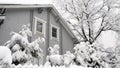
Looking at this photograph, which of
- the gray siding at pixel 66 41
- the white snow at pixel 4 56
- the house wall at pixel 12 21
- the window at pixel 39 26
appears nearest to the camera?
the white snow at pixel 4 56

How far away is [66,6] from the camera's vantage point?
83.8ft

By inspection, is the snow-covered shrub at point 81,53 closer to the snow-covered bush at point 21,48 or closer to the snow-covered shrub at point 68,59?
the snow-covered shrub at point 68,59

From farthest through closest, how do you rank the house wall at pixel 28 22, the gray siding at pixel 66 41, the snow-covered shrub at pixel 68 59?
the gray siding at pixel 66 41
the house wall at pixel 28 22
the snow-covered shrub at pixel 68 59

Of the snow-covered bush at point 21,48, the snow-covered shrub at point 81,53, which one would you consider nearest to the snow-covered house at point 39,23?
the snow-covered bush at point 21,48

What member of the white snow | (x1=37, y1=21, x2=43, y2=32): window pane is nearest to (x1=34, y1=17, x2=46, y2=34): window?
(x1=37, y1=21, x2=43, y2=32): window pane

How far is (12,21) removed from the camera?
1570cm

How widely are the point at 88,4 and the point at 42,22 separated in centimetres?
797

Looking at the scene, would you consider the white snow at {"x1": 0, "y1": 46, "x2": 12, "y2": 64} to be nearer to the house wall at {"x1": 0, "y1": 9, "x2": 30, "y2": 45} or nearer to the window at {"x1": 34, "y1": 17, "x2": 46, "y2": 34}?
the house wall at {"x1": 0, "y1": 9, "x2": 30, "y2": 45}

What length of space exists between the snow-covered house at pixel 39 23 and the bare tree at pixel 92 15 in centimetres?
321

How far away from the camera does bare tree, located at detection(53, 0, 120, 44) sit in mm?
24156

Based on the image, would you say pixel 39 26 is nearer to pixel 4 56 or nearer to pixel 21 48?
pixel 21 48

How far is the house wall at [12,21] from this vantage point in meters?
15.2

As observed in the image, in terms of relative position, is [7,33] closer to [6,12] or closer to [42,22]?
[6,12]

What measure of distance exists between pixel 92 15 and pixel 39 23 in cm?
839
